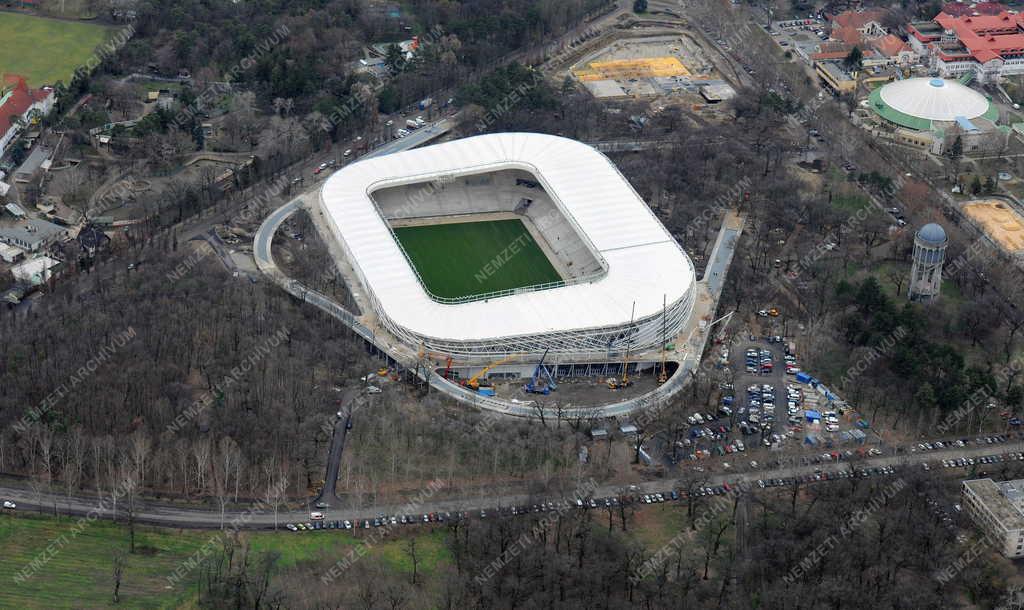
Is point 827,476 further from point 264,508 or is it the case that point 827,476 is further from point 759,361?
point 264,508

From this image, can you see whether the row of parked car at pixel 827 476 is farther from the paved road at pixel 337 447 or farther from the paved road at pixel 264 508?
the paved road at pixel 337 447

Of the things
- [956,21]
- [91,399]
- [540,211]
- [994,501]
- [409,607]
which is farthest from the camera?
[956,21]

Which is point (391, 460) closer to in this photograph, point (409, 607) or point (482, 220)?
point (409, 607)

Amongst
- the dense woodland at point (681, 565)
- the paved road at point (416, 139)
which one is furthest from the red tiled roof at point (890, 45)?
the dense woodland at point (681, 565)

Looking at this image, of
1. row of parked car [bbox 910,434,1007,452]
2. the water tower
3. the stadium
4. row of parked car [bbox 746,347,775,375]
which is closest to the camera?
row of parked car [bbox 910,434,1007,452]

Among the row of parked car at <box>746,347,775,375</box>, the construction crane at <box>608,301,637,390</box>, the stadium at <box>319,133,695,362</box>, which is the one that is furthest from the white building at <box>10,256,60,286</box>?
the row of parked car at <box>746,347,775,375</box>

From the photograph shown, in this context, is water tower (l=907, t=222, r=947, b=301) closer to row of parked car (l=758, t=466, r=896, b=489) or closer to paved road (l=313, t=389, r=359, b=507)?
row of parked car (l=758, t=466, r=896, b=489)

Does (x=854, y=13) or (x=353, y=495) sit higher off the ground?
(x=353, y=495)

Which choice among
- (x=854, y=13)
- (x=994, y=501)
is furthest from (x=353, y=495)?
(x=854, y=13)
